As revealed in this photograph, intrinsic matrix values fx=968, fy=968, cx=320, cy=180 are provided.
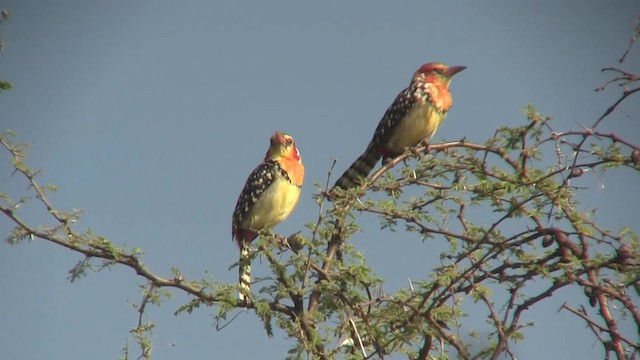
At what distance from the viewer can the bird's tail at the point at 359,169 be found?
5.41 meters

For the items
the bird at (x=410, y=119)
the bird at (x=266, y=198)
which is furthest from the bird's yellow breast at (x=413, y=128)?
the bird at (x=266, y=198)

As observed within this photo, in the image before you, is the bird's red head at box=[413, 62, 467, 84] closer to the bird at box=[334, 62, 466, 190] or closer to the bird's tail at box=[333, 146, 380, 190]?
the bird at box=[334, 62, 466, 190]

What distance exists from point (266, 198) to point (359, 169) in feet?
2.73

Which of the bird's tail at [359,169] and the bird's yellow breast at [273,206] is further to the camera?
the bird's yellow breast at [273,206]

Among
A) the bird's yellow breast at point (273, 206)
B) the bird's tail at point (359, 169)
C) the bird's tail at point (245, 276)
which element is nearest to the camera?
the bird's tail at point (245, 276)

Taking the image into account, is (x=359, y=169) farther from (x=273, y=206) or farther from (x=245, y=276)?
(x=245, y=276)

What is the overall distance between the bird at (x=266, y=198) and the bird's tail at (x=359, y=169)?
606 millimetres

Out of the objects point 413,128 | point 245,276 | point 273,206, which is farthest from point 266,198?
point 245,276

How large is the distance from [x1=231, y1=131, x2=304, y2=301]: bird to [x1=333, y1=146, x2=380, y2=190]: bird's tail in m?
0.61

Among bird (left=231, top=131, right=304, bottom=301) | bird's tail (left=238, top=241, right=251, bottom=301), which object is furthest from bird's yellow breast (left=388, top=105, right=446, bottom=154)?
bird's tail (left=238, top=241, right=251, bottom=301)

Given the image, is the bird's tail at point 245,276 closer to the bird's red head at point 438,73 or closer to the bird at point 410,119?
the bird at point 410,119

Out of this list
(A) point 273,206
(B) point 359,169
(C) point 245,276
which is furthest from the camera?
(A) point 273,206

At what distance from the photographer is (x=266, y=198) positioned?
634 cm

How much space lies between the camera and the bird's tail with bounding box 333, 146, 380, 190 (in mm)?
5406
